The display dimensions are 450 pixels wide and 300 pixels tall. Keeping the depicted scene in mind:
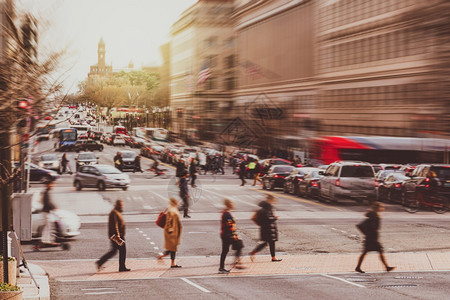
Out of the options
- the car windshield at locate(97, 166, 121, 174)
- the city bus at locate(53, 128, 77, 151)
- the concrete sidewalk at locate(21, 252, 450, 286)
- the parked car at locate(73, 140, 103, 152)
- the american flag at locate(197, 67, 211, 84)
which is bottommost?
the concrete sidewalk at locate(21, 252, 450, 286)

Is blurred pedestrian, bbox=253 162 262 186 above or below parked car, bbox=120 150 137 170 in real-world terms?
below

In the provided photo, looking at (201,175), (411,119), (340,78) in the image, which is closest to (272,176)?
(201,175)

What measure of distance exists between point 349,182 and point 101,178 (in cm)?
1521

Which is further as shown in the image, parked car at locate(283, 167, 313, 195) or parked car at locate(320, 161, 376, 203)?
parked car at locate(283, 167, 313, 195)

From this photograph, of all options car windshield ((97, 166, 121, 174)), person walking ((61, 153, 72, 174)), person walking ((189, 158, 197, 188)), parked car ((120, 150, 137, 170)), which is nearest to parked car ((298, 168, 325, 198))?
person walking ((189, 158, 197, 188))

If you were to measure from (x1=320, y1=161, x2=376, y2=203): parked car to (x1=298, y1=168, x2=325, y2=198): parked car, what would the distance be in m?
1.63

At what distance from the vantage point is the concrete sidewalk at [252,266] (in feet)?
51.0

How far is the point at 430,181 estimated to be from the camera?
1703cm

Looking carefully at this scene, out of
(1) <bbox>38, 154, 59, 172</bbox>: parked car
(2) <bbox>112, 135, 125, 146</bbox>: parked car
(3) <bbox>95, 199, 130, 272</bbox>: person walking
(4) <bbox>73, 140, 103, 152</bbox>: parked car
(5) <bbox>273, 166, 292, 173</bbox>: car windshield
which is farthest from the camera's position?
(1) <bbox>38, 154, 59, 172</bbox>: parked car

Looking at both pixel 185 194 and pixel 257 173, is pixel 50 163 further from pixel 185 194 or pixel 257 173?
pixel 185 194

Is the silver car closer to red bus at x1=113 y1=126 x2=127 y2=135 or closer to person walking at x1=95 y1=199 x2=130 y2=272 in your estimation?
person walking at x1=95 y1=199 x2=130 y2=272

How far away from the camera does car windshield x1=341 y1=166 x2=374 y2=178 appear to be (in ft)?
73.8

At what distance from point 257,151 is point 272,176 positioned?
28.7m

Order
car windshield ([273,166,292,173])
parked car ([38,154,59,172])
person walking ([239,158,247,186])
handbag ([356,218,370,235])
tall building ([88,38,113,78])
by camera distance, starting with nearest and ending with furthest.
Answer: tall building ([88,38,113,78]), handbag ([356,218,370,235]), car windshield ([273,166,292,173]), person walking ([239,158,247,186]), parked car ([38,154,59,172])
